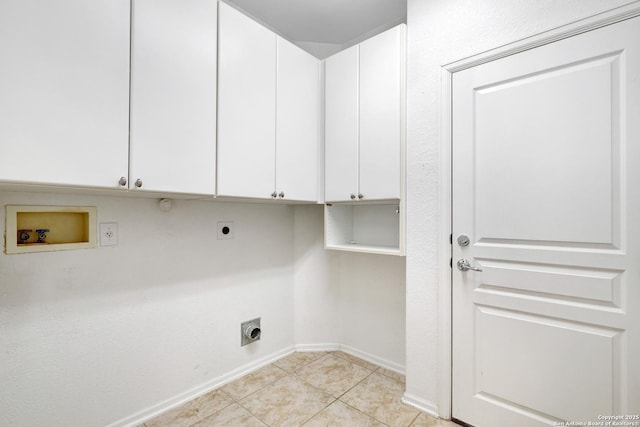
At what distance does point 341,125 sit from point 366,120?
0.19 metres

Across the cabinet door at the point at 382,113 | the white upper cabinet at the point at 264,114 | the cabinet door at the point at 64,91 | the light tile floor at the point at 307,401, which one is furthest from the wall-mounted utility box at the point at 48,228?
the cabinet door at the point at 382,113

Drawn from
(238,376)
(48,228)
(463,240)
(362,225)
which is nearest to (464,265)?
(463,240)

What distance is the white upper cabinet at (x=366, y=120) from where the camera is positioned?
1726mm

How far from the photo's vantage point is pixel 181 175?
1.33m

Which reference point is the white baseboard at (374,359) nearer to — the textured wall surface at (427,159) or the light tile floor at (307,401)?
the light tile floor at (307,401)

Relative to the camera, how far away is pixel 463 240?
Result: 1547 mm

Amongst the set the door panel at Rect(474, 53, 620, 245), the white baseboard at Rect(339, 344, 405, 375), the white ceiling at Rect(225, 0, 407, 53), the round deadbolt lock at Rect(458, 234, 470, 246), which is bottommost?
the white baseboard at Rect(339, 344, 405, 375)

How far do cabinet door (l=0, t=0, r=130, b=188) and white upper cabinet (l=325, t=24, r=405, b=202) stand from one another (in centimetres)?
121

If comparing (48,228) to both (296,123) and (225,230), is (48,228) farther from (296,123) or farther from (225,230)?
(296,123)

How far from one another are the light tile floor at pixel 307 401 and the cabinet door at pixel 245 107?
1269mm

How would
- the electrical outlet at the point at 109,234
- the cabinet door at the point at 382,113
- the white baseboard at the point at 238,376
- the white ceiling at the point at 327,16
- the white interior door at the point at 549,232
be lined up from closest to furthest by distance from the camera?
the white interior door at the point at 549,232, the electrical outlet at the point at 109,234, the white baseboard at the point at 238,376, the cabinet door at the point at 382,113, the white ceiling at the point at 327,16

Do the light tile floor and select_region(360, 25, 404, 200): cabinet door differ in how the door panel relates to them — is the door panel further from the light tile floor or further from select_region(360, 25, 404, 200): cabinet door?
the light tile floor

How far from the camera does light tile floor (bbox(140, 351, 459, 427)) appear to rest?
1.59 m

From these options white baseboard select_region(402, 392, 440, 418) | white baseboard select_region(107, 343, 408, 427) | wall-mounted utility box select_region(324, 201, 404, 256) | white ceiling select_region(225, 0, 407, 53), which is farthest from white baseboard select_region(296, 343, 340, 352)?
white ceiling select_region(225, 0, 407, 53)
